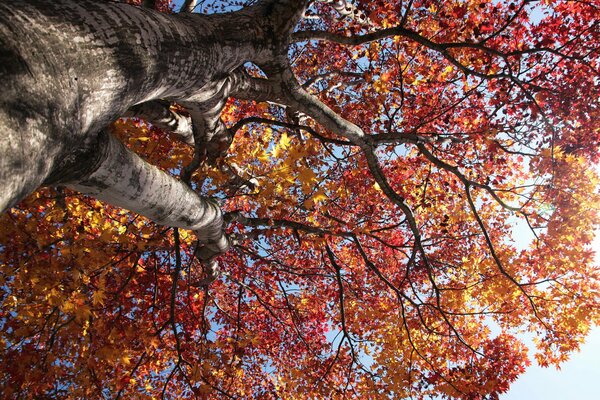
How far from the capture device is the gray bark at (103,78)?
0.89 m

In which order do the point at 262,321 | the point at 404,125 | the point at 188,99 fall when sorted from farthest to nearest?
the point at 262,321 → the point at 404,125 → the point at 188,99

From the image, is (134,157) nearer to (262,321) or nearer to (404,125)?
(404,125)

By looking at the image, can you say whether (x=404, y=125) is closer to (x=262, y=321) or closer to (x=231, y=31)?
(x=231, y=31)

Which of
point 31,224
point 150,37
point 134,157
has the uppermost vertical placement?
point 31,224

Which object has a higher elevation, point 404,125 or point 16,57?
point 404,125

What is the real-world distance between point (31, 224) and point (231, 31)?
3795 millimetres

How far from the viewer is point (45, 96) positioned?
94cm

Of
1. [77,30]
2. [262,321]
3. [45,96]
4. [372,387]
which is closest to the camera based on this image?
[45,96]

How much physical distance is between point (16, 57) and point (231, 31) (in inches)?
65.9

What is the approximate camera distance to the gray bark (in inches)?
34.9

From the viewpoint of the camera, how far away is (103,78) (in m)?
1.22

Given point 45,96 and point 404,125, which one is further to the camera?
point 404,125

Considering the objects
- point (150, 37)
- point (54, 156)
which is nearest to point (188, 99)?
point (150, 37)

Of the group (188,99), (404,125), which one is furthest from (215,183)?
(404,125)
